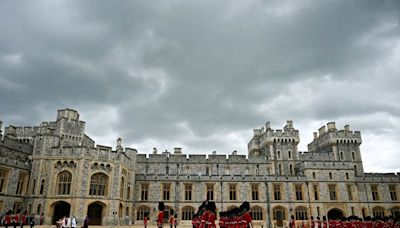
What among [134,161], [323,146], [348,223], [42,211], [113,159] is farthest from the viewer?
[323,146]

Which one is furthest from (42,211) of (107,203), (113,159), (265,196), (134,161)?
(265,196)

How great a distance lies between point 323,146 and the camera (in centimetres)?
5516

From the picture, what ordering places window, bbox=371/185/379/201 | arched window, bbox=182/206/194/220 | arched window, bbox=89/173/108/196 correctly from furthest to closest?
window, bbox=371/185/379/201, arched window, bbox=182/206/194/220, arched window, bbox=89/173/108/196

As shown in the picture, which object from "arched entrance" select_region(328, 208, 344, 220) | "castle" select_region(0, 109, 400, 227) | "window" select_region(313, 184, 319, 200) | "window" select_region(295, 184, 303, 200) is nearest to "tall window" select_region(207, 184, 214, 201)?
"castle" select_region(0, 109, 400, 227)

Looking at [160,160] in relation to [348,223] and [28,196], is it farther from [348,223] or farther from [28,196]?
[348,223]

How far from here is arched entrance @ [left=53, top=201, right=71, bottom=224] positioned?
109 feet

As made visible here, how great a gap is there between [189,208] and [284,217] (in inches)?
529

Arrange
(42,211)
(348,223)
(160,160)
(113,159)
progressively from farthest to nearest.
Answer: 1. (160,160)
2. (113,159)
3. (42,211)
4. (348,223)

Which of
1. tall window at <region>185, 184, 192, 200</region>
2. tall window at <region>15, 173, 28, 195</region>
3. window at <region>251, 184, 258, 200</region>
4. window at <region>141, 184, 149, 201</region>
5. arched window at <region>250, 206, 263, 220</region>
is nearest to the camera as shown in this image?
tall window at <region>15, 173, 28, 195</region>

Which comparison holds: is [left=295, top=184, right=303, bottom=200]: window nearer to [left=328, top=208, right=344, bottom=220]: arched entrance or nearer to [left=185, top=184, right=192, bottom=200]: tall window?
[left=328, top=208, right=344, bottom=220]: arched entrance

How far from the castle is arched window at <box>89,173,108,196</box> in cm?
11

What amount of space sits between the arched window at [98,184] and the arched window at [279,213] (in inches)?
926

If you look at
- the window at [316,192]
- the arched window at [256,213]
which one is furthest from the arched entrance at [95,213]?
the window at [316,192]

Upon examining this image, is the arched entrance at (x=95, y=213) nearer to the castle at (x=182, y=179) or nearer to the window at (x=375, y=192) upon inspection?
the castle at (x=182, y=179)
